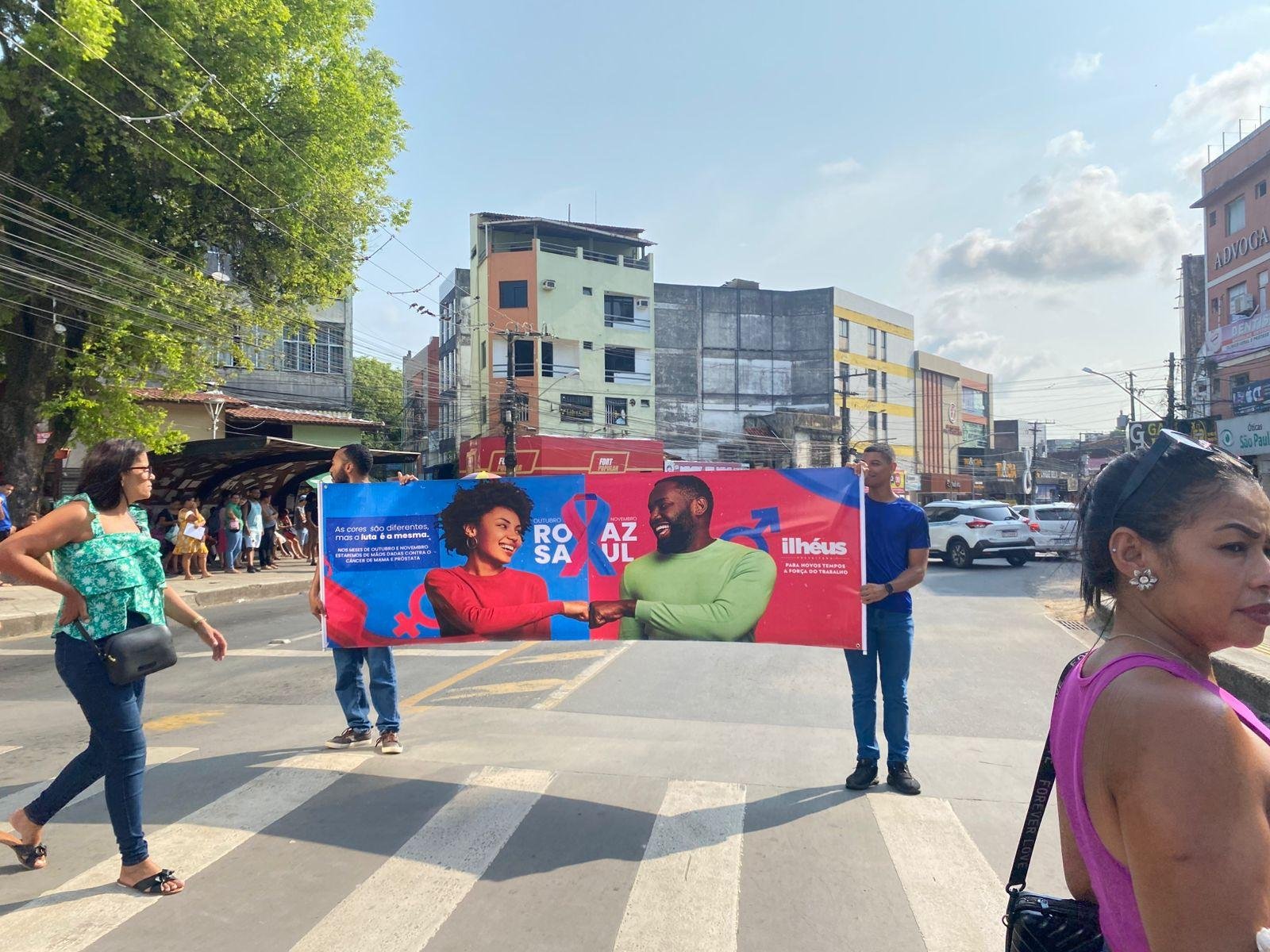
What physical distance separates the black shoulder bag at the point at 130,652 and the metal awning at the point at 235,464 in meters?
17.1

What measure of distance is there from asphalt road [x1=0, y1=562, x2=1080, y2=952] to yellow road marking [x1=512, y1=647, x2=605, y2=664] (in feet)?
2.96

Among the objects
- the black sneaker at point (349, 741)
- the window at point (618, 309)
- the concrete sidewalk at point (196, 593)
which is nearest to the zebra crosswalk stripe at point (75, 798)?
the black sneaker at point (349, 741)

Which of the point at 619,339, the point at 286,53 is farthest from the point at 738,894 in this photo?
the point at 619,339

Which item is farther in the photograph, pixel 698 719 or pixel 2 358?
pixel 2 358

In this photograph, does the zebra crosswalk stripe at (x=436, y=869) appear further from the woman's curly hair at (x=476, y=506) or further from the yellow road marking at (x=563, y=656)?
the yellow road marking at (x=563, y=656)

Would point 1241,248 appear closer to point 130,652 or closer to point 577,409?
point 577,409

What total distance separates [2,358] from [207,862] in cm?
1838

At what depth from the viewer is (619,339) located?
5231 cm

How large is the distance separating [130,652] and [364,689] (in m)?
2.49

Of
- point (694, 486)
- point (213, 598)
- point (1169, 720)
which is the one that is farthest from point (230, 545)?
point (1169, 720)

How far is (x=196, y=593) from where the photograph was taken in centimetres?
1684

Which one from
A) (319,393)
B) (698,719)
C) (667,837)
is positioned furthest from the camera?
(319,393)

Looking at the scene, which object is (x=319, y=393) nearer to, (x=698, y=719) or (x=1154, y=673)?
(x=698, y=719)

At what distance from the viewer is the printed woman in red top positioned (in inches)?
238
